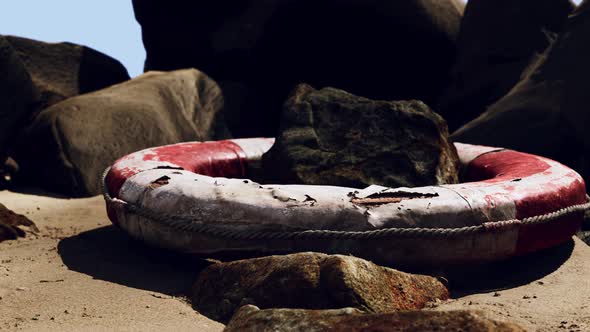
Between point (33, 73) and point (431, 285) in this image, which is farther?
point (33, 73)

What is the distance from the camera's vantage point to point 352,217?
3.44m

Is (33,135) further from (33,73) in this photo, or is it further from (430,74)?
(430,74)

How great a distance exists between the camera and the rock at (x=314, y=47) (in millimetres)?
7785

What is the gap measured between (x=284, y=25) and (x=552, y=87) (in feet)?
9.22

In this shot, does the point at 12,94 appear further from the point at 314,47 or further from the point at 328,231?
the point at 328,231

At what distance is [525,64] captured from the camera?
23.7 ft

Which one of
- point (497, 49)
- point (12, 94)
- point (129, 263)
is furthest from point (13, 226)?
point (497, 49)

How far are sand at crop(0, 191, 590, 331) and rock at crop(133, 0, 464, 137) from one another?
373 cm

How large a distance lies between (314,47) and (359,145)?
3654 mm

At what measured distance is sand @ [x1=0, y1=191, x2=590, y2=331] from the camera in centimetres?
288

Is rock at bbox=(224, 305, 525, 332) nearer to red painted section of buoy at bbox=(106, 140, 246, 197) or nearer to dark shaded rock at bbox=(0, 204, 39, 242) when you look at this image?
red painted section of buoy at bbox=(106, 140, 246, 197)

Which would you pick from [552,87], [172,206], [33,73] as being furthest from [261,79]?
[172,206]

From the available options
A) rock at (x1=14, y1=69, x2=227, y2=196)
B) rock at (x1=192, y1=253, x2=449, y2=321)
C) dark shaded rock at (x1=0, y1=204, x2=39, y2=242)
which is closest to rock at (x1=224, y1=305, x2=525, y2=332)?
rock at (x1=192, y1=253, x2=449, y2=321)

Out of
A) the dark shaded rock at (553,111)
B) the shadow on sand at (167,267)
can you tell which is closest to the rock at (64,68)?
the shadow on sand at (167,267)
